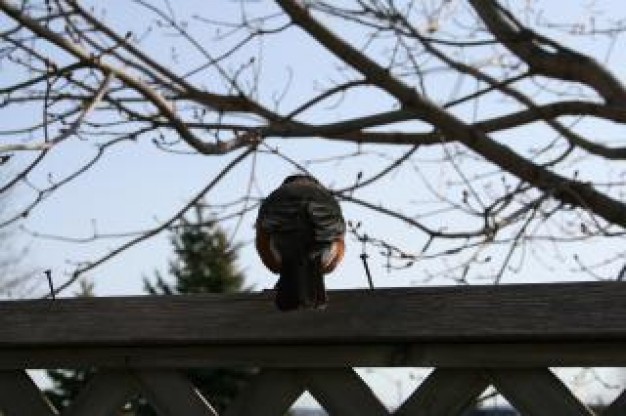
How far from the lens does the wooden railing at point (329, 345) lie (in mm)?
1627

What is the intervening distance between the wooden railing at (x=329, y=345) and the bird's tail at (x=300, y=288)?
31 millimetres

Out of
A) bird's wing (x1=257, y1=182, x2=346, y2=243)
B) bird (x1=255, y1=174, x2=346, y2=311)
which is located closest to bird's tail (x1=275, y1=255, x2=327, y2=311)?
bird (x1=255, y1=174, x2=346, y2=311)

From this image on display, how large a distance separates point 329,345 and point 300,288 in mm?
215

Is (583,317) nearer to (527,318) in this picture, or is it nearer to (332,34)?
(527,318)

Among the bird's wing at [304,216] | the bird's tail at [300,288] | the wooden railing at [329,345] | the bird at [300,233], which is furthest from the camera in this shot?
the bird's wing at [304,216]

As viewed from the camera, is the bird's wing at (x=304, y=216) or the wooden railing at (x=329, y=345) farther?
the bird's wing at (x=304, y=216)

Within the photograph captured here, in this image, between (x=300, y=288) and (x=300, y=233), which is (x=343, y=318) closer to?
(x=300, y=288)

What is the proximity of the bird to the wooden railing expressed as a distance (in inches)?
12.3

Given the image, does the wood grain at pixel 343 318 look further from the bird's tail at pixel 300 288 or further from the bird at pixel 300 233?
the bird at pixel 300 233

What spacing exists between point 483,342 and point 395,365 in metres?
0.17

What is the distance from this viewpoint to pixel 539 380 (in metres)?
1.63

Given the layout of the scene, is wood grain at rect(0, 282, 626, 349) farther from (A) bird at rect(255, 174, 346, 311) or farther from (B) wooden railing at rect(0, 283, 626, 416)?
(A) bird at rect(255, 174, 346, 311)

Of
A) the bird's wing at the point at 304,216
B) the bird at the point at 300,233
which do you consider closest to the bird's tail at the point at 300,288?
the bird at the point at 300,233

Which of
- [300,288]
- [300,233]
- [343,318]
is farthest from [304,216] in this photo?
[343,318]
